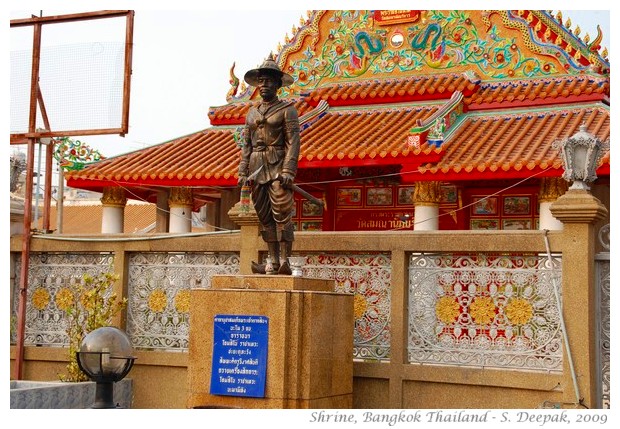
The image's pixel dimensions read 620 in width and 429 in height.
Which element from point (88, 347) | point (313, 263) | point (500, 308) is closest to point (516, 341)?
point (500, 308)

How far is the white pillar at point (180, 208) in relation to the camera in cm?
1784

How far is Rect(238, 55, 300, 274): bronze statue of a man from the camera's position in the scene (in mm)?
9172

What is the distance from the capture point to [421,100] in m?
17.1

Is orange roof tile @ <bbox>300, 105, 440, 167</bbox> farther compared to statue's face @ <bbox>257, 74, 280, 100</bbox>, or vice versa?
orange roof tile @ <bbox>300, 105, 440, 167</bbox>

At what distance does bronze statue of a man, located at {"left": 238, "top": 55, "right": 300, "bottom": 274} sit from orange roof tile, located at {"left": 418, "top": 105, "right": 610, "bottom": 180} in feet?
19.8

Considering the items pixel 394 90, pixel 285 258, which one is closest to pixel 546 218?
pixel 394 90

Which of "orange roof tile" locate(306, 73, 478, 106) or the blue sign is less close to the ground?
"orange roof tile" locate(306, 73, 478, 106)

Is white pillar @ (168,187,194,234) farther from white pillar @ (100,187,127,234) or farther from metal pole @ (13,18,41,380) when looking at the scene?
metal pole @ (13,18,41,380)

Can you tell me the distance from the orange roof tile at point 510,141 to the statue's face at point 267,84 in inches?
241

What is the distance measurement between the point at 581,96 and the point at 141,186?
26.6ft

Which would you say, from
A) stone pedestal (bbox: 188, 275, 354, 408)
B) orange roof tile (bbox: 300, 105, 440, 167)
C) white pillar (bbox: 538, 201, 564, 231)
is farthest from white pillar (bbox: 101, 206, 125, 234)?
stone pedestal (bbox: 188, 275, 354, 408)

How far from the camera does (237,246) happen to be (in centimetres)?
1058

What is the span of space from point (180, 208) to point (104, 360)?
908cm

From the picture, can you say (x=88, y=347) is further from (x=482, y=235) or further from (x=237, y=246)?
(x=482, y=235)
